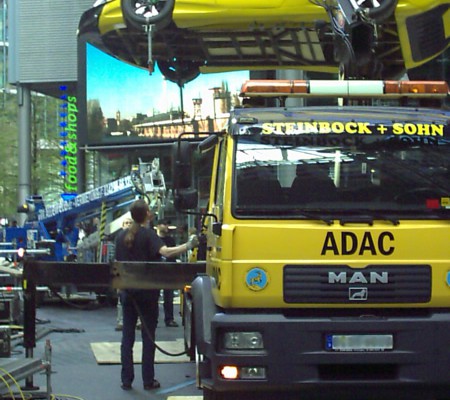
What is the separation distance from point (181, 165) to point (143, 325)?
8.25ft

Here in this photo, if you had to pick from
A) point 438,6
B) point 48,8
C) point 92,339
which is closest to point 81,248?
point 92,339

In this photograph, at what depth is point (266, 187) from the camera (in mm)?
6992

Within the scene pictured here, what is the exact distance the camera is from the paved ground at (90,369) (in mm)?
9258

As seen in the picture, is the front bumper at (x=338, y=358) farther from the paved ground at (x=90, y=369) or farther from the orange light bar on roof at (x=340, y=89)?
the paved ground at (x=90, y=369)

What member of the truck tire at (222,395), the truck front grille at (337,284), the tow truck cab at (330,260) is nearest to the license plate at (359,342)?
the tow truck cab at (330,260)

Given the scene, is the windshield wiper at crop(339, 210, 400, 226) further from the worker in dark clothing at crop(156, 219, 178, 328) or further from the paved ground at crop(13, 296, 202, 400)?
the worker in dark clothing at crop(156, 219, 178, 328)

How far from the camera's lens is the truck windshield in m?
6.95

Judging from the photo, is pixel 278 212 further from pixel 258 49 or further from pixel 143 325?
pixel 258 49

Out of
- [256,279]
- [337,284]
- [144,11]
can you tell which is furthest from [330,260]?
[144,11]

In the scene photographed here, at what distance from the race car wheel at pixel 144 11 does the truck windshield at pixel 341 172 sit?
7.02 metres

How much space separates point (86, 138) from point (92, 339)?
59.9ft

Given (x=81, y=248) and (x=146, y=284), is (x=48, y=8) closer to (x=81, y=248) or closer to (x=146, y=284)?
(x=81, y=248)

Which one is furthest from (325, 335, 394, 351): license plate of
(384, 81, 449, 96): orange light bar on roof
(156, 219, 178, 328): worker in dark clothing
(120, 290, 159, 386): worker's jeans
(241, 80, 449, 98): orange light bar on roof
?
(156, 219, 178, 328): worker in dark clothing

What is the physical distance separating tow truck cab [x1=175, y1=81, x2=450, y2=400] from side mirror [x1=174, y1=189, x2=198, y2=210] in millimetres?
251
